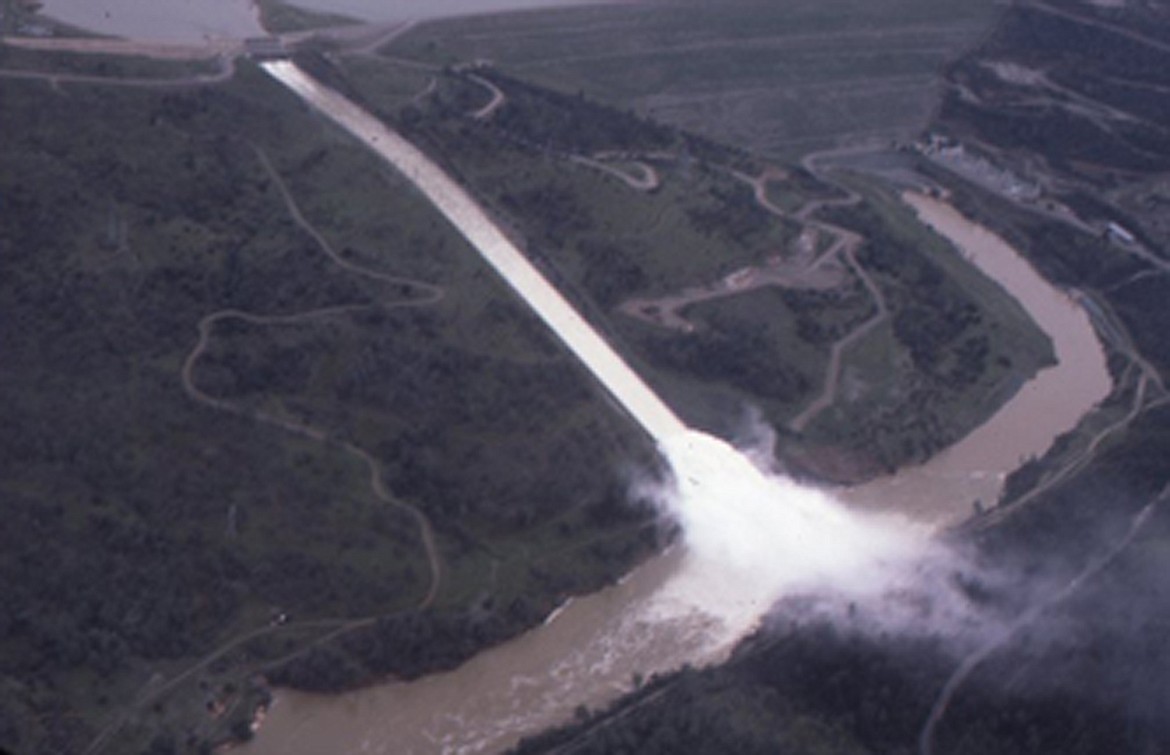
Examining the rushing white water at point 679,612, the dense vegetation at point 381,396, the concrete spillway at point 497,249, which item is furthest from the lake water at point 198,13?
the rushing white water at point 679,612

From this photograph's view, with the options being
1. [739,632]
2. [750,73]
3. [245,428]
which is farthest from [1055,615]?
[750,73]

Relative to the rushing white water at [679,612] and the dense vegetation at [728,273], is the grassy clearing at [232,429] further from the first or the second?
the dense vegetation at [728,273]

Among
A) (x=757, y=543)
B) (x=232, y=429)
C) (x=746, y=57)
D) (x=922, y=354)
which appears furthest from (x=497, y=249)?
(x=746, y=57)

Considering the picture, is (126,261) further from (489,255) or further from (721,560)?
(721,560)

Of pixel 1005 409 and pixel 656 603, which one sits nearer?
pixel 656 603

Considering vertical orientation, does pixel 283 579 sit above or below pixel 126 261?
below

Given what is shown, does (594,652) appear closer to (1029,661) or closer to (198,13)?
(1029,661)

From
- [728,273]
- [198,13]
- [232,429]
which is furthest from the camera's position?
[198,13]
